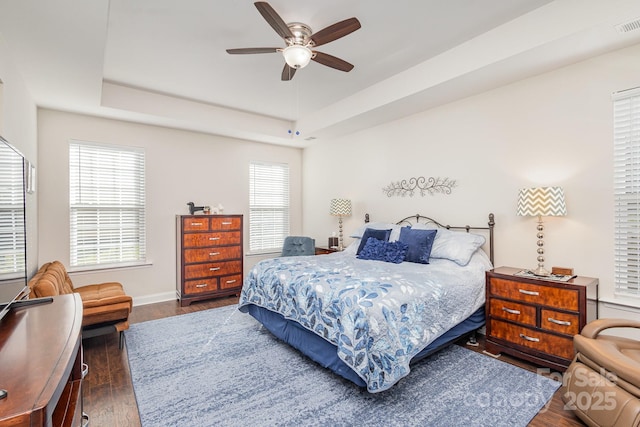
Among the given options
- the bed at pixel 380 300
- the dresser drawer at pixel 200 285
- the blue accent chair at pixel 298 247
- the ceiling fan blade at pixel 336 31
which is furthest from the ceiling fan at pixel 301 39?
the dresser drawer at pixel 200 285

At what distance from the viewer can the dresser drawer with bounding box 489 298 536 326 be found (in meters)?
2.74

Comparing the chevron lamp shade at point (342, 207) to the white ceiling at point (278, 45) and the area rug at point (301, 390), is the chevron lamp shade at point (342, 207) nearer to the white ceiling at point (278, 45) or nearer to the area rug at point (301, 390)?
the white ceiling at point (278, 45)

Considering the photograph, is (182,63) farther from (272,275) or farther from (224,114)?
(272,275)

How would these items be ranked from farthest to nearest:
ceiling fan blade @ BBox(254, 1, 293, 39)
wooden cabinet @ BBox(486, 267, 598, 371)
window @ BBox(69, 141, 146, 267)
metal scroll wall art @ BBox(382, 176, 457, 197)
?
1. window @ BBox(69, 141, 146, 267)
2. metal scroll wall art @ BBox(382, 176, 457, 197)
3. wooden cabinet @ BBox(486, 267, 598, 371)
4. ceiling fan blade @ BBox(254, 1, 293, 39)

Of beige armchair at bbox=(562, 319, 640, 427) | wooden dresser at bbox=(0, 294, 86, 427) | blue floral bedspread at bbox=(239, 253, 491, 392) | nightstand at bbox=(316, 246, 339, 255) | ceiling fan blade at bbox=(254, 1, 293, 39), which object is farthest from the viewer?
nightstand at bbox=(316, 246, 339, 255)

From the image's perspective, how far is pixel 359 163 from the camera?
5309 mm

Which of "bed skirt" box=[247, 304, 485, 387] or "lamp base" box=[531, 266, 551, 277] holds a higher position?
"lamp base" box=[531, 266, 551, 277]

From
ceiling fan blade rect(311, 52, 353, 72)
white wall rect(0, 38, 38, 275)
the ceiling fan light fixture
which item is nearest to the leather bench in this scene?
white wall rect(0, 38, 38, 275)

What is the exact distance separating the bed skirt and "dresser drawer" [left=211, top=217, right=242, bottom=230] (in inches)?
73.7

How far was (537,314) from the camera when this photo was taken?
2701 millimetres

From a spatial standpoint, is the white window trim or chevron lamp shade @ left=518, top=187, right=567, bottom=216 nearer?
chevron lamp shade @ left=518, top=187, right=567, bottom=216

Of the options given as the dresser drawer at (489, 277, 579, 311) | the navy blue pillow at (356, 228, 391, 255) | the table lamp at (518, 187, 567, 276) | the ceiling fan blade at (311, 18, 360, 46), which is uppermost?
the ceiling fan blade at (311, 18, 360, 46)

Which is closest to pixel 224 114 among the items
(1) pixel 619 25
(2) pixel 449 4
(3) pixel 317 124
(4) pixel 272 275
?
(3) pixel 317 124

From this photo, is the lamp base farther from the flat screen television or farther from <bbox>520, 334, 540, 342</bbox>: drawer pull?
the flat screen television
